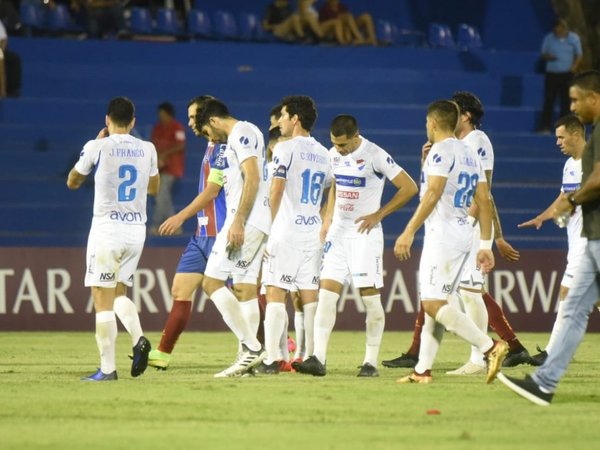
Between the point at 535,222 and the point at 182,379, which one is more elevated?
the point at 535,222

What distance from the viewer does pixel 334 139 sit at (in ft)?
37.7

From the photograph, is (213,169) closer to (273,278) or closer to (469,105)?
(273,278)

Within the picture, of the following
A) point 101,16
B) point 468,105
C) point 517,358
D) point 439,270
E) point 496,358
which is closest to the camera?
point 496,358

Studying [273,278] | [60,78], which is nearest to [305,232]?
[273,278]

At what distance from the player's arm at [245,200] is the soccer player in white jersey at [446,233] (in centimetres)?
135

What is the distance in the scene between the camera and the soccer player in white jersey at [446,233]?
10336 mm

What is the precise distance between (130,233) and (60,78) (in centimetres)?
1367

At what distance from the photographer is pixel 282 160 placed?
448 inches

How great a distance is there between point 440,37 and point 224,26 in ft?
13.7

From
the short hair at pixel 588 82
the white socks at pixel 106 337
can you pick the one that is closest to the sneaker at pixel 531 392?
the short hair at pixel 588 82

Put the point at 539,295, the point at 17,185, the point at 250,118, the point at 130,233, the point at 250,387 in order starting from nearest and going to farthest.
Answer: the point at 250,387, the point at 130,233, the point at 539,295, the point at 17,185, the point at 250,118

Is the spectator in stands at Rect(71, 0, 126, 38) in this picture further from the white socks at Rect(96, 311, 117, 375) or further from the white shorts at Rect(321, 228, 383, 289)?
the white socks at Rect(96, 311, 117, 375)

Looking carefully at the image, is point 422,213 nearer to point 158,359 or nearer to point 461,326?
point 461,326

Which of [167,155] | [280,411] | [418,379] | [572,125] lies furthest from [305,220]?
[167,155]
